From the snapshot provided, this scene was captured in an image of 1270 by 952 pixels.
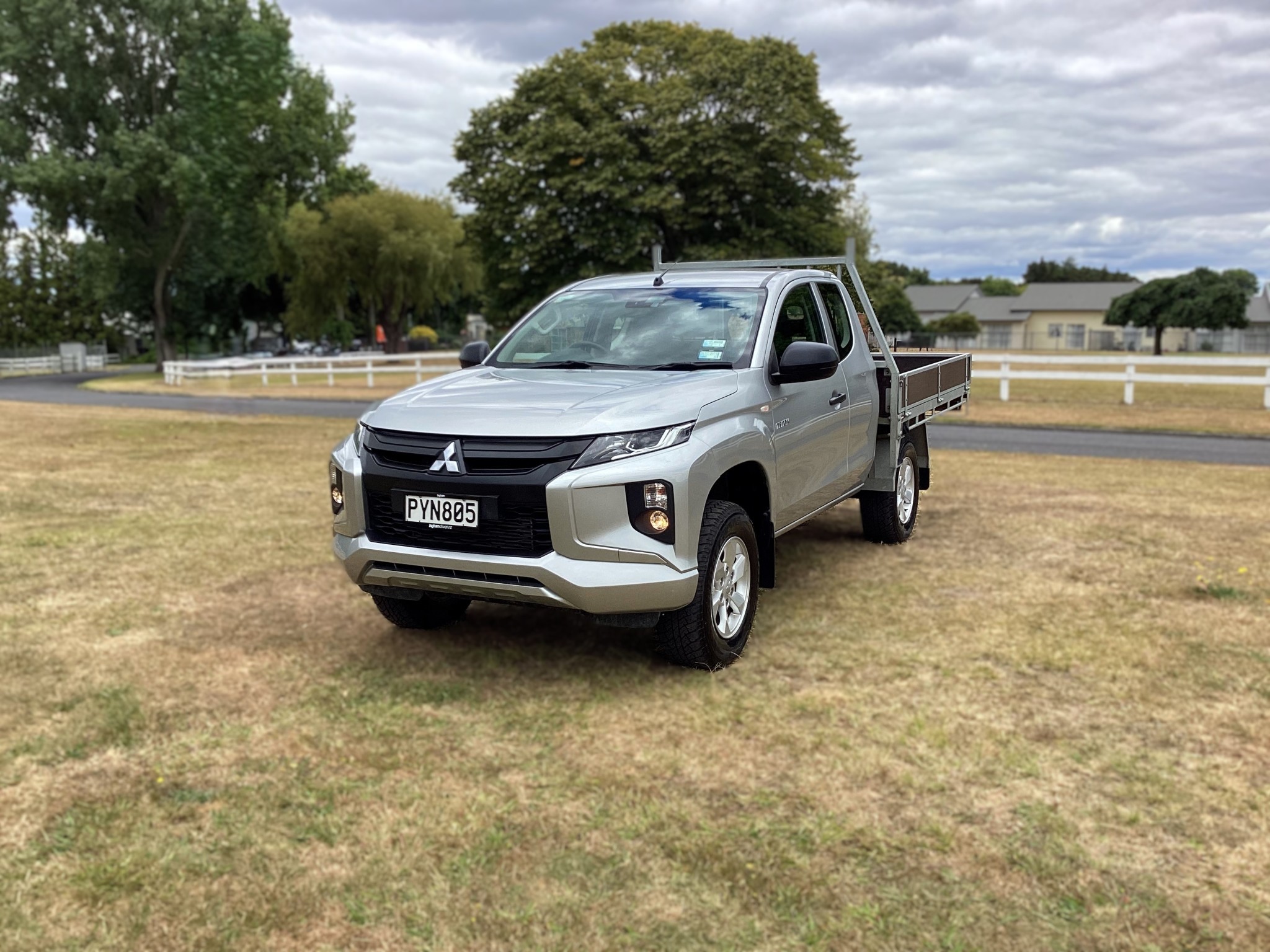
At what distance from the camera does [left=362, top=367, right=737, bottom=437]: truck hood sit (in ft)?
14.5

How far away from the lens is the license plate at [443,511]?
14.5 feet

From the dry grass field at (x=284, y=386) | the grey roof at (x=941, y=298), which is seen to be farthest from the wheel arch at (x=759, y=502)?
the grey roof at (x=941, y=298)

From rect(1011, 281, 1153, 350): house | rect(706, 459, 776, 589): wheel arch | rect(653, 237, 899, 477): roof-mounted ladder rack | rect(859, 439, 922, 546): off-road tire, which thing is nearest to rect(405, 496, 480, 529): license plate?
rect(706, 459, 776, 589): wheel arch

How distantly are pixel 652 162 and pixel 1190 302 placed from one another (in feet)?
174

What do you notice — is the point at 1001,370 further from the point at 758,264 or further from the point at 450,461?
the point at 450,461

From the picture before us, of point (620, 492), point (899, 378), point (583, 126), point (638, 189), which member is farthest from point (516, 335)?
point (583, 126)

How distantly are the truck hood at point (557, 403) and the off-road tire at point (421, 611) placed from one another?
1.02m

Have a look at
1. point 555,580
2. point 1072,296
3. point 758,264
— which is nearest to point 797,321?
point 758,264

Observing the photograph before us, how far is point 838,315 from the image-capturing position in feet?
22.5

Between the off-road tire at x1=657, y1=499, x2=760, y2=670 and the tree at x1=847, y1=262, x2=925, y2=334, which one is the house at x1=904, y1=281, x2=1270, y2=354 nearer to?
the tree at x1=847, y1=262, x2=925, y2=334

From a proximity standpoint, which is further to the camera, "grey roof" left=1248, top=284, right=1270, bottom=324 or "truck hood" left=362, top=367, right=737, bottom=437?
"grey roof" left=1248, top=284, right=1270, bottom=324

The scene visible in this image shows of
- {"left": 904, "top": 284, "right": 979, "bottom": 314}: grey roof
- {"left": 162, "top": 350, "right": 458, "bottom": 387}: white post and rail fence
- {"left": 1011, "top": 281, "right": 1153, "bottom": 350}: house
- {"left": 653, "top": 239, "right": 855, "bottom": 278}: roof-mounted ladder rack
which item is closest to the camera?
{"left": 653, "top": 239, "right": 855, "bottom": 278}: roof-mounted ladder rack

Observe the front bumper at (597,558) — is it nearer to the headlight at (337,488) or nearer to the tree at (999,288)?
the headlight at (337,488)

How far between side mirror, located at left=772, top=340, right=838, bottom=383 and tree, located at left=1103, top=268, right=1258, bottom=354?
76.2 meters
